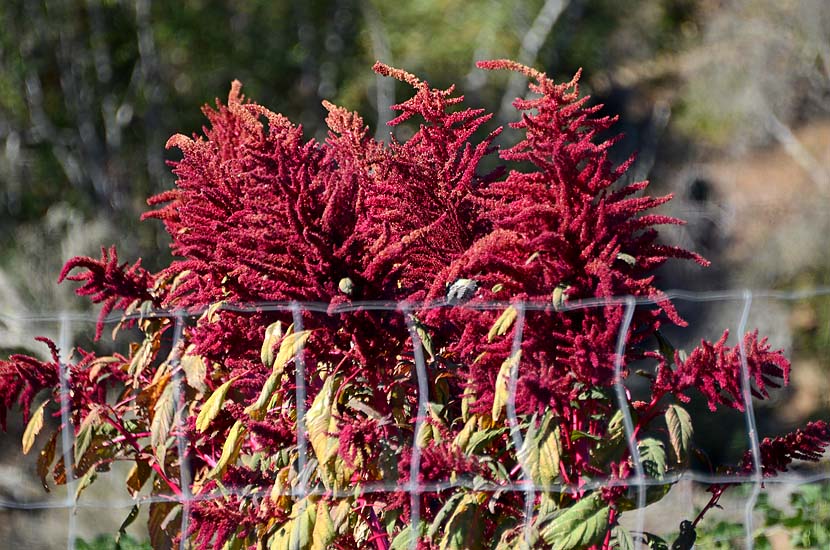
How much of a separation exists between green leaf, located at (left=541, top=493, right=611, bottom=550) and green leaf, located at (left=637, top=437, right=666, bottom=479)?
0.38ft

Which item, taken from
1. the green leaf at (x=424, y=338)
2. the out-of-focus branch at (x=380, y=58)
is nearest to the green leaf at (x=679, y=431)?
the green leaf at (x=424, y=338)

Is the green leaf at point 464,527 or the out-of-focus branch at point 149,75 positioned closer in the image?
the green leaf at point 464,527

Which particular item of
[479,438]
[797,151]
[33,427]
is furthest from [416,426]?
[797,151]

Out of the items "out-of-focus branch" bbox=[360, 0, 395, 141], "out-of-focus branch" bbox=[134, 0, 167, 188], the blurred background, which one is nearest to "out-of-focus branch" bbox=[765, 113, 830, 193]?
the blurred background

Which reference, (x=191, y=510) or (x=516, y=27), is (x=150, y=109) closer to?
(x=516, y=27)

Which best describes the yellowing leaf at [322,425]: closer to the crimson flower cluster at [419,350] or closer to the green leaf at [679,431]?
the crimson flower cluster at [419,350]

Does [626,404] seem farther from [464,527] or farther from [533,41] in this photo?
[533,41]

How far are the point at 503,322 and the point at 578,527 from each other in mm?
274

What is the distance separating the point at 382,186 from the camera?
61.2 inches

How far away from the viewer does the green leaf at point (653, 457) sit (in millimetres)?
1388

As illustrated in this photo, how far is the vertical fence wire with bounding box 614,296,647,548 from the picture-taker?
1.31 meters

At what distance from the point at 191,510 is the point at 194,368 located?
22 centimetres

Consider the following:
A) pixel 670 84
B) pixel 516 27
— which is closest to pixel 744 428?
pixel 516 27

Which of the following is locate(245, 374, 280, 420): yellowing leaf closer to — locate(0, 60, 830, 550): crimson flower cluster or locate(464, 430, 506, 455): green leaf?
locate(0, 60, 830, 550): crimson flower cluster
